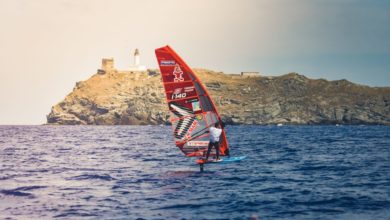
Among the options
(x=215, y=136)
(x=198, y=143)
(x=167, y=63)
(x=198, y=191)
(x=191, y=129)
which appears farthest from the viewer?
(x=198, y=143)

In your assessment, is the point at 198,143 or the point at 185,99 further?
the point at 198,143

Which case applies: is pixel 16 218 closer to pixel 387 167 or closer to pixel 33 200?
pixel 33 200

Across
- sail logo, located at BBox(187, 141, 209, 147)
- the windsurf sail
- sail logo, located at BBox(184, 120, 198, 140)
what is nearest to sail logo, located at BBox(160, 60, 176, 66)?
the windsurf sail

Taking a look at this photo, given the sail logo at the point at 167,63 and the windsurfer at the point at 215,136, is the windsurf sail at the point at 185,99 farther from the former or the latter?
the windsurfer at the point at 215,136

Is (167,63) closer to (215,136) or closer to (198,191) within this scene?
(215,136)

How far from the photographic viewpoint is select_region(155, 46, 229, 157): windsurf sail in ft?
97.7

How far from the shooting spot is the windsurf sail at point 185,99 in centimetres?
2978

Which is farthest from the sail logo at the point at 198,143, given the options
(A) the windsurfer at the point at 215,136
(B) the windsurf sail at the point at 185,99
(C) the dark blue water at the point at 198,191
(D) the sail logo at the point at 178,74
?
(D) the sail logo at the point at 178,74

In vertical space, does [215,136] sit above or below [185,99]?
below

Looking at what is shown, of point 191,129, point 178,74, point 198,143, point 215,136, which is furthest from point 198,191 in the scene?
point 178,74

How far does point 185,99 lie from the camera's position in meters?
30.0

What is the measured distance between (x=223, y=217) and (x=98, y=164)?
821 inches

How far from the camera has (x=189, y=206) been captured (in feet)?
64.4

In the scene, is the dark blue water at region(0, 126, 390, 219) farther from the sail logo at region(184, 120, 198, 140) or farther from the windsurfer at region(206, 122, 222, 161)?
the sail logo at region(184, 120, 198, 140)
